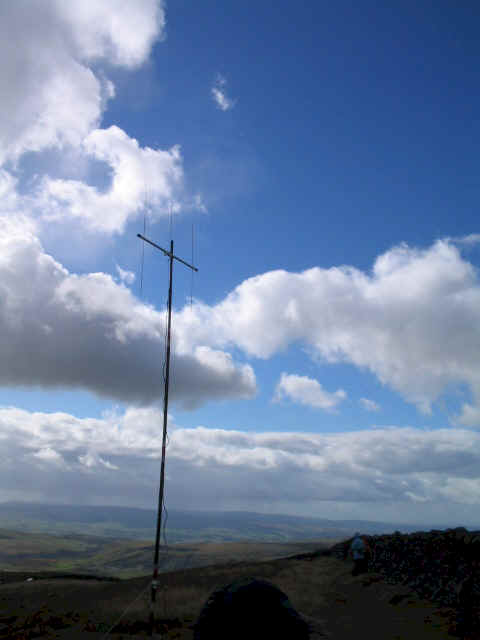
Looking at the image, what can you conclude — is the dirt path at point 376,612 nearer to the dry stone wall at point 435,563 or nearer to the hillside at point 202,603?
the hillside at point 202,603

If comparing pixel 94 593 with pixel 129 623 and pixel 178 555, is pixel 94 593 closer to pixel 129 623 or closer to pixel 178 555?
pixel 129 623

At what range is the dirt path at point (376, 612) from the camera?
645 inches

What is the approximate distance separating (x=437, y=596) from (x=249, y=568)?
13.6m

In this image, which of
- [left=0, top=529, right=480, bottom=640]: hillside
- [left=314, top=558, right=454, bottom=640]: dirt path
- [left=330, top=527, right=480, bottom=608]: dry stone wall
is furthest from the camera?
[left=0, top=529, right=480, bottom=640]: hillside

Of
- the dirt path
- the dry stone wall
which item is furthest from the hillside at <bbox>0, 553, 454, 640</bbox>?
the dry stone wall

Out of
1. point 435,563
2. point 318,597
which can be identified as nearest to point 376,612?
point 435,563

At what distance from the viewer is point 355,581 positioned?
24828 mm


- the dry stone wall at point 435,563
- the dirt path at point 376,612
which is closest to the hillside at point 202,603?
the dirt path at point 376,612

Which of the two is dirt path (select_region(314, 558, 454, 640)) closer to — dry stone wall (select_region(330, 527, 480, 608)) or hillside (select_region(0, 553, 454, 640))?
hillside (select_region(0, 553, 454, 640))

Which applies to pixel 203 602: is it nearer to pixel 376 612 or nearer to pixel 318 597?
pixel 318 597

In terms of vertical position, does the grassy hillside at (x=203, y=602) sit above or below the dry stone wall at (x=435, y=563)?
below

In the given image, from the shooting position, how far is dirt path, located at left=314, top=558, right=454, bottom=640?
1638 cm

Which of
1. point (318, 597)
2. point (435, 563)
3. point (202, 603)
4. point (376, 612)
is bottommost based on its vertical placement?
point (202, 603)

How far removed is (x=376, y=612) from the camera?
1950cm
